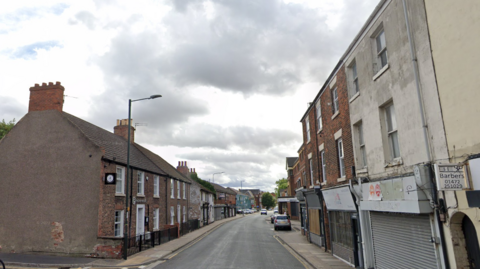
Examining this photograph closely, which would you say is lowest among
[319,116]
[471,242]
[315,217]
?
[315,217]

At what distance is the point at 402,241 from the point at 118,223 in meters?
16.0

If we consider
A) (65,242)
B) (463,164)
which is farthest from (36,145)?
(463,164)

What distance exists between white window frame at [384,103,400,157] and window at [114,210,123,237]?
16.1 meters

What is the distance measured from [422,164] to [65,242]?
699 inches

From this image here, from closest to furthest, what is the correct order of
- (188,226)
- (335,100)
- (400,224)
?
(400,224)
(335,100)
(188,226)

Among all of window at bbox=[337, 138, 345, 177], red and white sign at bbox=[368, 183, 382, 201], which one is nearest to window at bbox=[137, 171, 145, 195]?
window at bbox=[337, 138, 345, 177]

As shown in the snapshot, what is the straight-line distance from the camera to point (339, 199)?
14.9m

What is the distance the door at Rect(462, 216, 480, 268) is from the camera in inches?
266

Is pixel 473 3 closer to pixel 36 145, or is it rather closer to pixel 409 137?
pixel 409 137

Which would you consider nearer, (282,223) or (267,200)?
(282,223)

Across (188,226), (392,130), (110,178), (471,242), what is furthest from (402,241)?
(188,226)

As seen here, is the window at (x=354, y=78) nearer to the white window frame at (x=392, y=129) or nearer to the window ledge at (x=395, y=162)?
the white window frame at (x=392, y=129)

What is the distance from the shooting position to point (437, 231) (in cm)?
778

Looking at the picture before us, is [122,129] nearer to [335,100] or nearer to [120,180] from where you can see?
[120,180]
